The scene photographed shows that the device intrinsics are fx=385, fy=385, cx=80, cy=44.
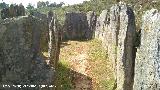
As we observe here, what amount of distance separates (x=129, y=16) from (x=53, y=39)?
21.8ft

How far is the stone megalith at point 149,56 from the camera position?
1210 centimetres

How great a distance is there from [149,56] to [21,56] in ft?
→ 13.7

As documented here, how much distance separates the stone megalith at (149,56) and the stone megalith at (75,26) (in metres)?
28.2

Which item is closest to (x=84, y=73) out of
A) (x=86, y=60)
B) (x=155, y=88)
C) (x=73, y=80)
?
(x=73, y=80)

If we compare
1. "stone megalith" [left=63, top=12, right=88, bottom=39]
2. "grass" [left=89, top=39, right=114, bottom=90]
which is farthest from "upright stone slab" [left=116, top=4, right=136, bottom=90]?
"stone megalith" [left=63, top=12, right=88, bottom=39]

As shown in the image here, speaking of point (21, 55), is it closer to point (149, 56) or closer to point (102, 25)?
point (149, 56)

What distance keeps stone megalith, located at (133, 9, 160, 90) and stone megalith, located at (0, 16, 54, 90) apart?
318 centimetres

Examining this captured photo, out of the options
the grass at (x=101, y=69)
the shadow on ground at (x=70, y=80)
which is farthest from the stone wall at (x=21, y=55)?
the grass at (x=101, y=69)

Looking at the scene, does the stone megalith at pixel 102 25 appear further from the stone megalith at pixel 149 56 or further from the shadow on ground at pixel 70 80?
the stone megalith at pixel 149 56

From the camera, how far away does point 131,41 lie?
1678cm

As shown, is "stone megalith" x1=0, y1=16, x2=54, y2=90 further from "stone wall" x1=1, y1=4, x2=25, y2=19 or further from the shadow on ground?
"stone wall" x1=1, y1=4, x2=25, y2=19

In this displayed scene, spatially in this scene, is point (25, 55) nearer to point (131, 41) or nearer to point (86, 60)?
point (131, 41)

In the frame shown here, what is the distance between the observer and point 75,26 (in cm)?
4203

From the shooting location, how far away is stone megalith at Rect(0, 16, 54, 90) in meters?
11.1
